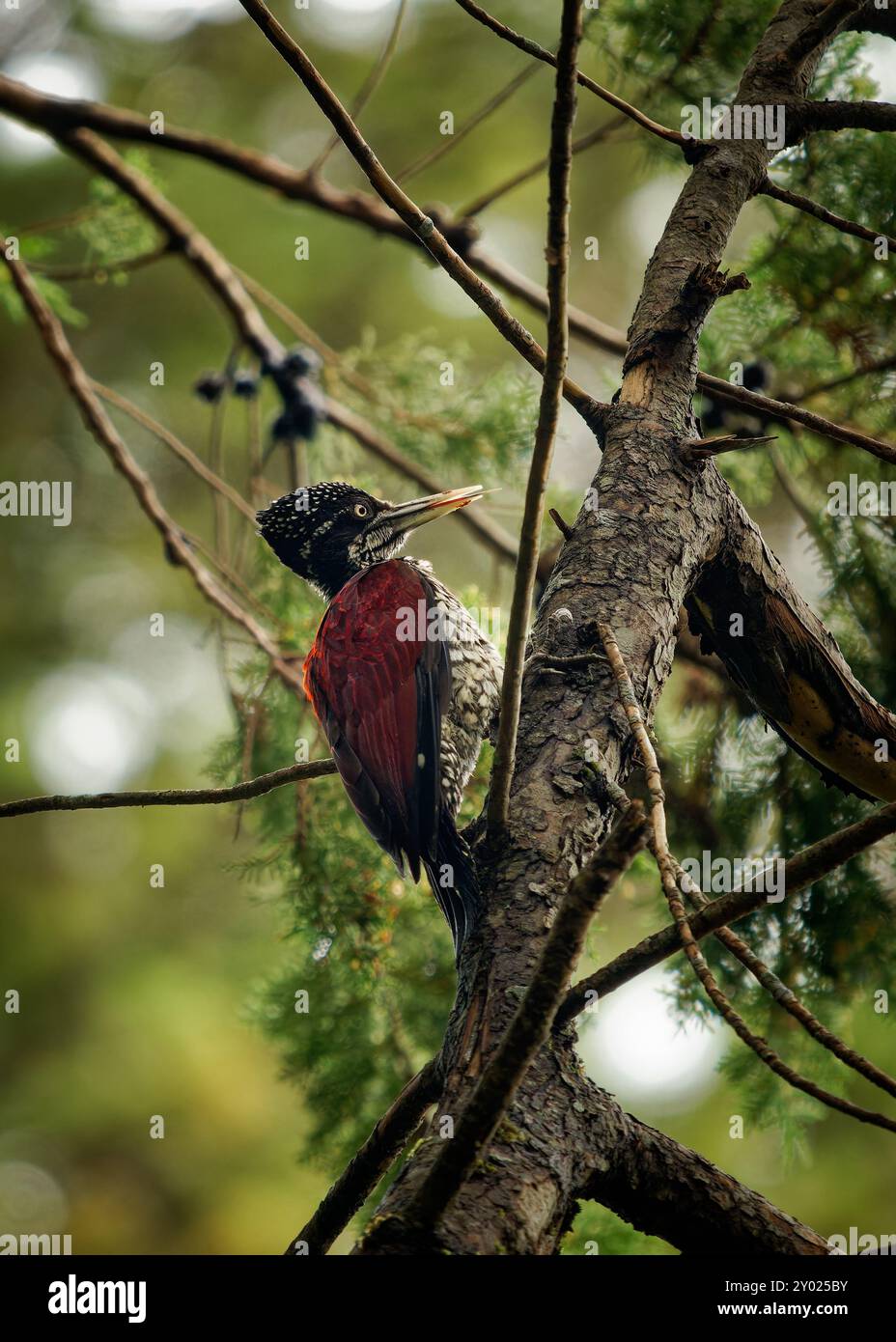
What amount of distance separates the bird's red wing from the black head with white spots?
16.2 inches

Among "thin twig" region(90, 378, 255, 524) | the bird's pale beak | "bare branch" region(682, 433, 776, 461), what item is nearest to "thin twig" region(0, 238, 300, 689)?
"thin twig" region(90, 378, 255, 524)

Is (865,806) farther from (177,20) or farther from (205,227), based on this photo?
(177,20)

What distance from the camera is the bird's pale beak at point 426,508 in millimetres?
3230

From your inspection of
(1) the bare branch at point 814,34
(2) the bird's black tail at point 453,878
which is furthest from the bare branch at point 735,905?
(1) the bare branch at point 814,34

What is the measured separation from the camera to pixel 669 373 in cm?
203

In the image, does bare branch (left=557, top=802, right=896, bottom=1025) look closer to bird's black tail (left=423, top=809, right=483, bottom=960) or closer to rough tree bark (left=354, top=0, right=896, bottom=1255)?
rough tree bark (left=354, top=0, right=896, bottom=1255)

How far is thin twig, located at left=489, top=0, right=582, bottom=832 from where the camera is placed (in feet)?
4.02

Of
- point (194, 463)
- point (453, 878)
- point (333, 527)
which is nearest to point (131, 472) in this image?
point (194, 463)

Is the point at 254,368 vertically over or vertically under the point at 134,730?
over

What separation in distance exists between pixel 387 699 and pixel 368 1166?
1401mm

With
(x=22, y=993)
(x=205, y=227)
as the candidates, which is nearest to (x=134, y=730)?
(x=22, y=993)

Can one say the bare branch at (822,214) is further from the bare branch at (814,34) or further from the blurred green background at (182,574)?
the blurred green background at (182,574)

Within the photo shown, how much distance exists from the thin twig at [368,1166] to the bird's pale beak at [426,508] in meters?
1.82

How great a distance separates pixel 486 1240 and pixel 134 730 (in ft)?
21.1
